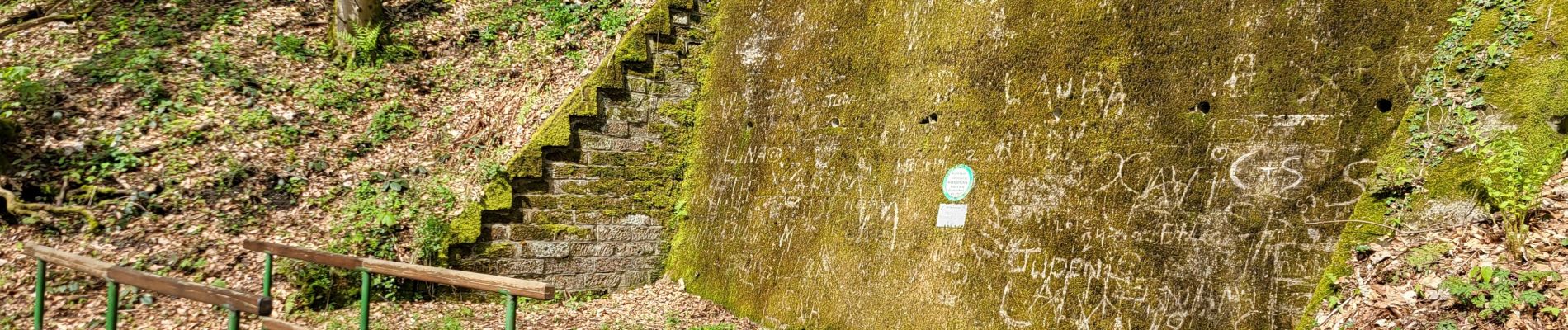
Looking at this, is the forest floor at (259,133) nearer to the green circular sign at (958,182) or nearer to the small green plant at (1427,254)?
the green circular sign at (958,182)

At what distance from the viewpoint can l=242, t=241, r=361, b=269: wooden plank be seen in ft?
16.5

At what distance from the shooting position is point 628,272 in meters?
7.35

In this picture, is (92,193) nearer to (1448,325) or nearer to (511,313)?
(511,313)

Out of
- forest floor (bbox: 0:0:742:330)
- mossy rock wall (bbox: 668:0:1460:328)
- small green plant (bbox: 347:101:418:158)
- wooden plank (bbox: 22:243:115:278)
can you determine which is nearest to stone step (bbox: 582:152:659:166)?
forest floor (bbox: 0:0:742:330)

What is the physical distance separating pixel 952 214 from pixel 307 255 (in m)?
4.02

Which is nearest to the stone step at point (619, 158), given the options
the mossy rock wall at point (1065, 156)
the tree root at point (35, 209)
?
the mossy rock wall at point (1065, 156)

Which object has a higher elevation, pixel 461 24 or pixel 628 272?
pixel 461 24

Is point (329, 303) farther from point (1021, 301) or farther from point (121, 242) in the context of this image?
point (1021, 301)

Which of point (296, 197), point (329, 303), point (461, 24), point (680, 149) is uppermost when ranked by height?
point (461, 24)

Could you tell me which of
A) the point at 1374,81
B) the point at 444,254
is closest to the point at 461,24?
the point at 444,254

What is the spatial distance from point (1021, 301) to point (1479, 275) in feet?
6.24

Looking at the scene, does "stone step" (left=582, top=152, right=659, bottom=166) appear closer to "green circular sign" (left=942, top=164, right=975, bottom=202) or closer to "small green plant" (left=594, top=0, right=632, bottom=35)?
"small green plant" (left=594, top=0, right=632, bottom=35)

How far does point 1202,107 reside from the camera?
4.04 meters

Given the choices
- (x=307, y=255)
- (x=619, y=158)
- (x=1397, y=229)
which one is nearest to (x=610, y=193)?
(x=619, y=158)
